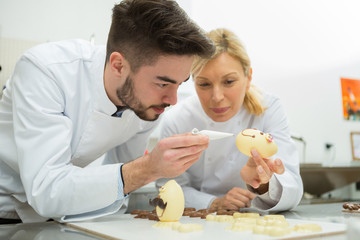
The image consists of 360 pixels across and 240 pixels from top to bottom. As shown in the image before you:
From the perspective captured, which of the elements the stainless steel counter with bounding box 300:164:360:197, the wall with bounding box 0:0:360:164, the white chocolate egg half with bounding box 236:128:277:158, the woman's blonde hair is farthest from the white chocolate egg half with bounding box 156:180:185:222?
the wall with bounding box 0:0:360:164

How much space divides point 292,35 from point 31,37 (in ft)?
9.04

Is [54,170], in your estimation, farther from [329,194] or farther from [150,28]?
[329,194]

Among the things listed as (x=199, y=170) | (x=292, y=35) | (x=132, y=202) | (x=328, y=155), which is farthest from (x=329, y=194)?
(x=132, y=202)

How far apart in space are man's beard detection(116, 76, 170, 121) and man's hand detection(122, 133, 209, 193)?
11.4 inches

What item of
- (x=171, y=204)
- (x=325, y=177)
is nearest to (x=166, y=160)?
(x=171, y=204)

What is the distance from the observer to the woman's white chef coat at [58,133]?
3.78ft

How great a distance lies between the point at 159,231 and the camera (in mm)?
1011

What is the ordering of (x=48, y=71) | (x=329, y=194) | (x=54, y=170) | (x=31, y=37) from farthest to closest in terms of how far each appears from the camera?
(x=329, y=194) < (x=31, y=37) < (x=48, y=71) < (x=54, y=170)

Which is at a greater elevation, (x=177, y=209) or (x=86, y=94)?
(x=86, y=94)

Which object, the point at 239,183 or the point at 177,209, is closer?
the point at 177,209

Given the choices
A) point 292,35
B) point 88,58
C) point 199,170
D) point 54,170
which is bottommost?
point 199,170

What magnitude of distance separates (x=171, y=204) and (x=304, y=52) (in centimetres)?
352

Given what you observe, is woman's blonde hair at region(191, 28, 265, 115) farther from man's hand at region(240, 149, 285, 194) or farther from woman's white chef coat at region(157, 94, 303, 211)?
man's hand at region(240, 149, 285, 194)

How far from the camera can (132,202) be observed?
1825 millimetres
